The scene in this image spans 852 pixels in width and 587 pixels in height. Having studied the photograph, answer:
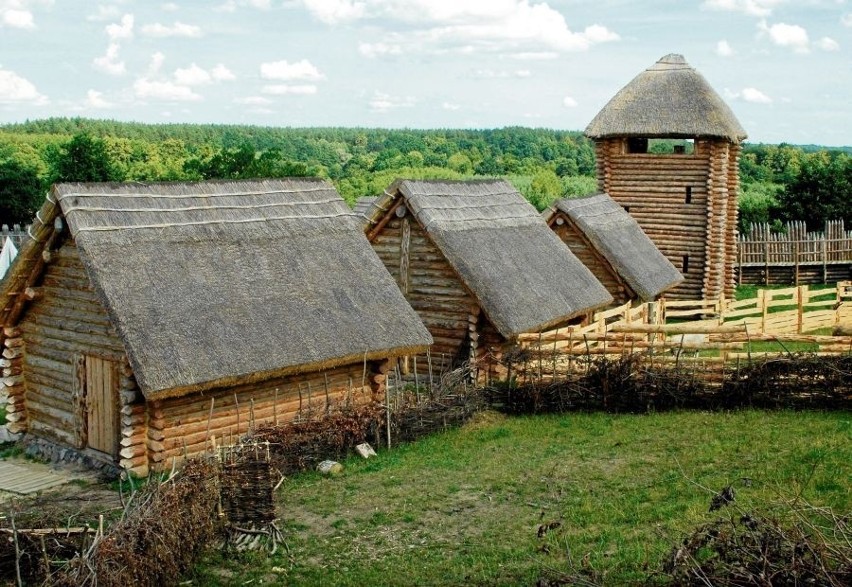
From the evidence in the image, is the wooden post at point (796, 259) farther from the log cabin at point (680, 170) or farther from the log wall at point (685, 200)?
the log wall at point (685, 200)

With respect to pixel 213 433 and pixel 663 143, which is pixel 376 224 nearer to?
pixel 213 433

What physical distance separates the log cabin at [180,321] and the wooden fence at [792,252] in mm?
22151

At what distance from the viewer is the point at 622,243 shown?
89.6ft

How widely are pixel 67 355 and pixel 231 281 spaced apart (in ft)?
9.39

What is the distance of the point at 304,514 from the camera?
12711mm

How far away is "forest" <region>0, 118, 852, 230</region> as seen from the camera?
4509 cm

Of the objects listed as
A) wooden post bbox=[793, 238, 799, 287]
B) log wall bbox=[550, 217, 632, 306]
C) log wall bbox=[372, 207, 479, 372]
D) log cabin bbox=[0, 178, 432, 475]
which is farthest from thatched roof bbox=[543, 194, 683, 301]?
log cabin bbox=[0, 178, 432, 475]

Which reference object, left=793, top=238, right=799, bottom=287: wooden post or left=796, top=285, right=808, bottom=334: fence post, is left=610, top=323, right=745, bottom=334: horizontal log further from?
left=793, top=238, right=799, bottom=287: wooden post

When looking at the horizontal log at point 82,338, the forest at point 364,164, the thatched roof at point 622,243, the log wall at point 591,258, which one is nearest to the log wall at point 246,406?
the horizontal log at point 82,338

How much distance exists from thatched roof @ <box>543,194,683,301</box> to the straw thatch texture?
9.28 metres

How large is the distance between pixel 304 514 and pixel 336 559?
159 cm

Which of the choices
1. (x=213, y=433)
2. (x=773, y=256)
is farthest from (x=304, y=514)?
(x=773, y=256)

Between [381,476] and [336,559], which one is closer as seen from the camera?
[336,559]

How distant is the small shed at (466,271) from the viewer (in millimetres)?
19469
